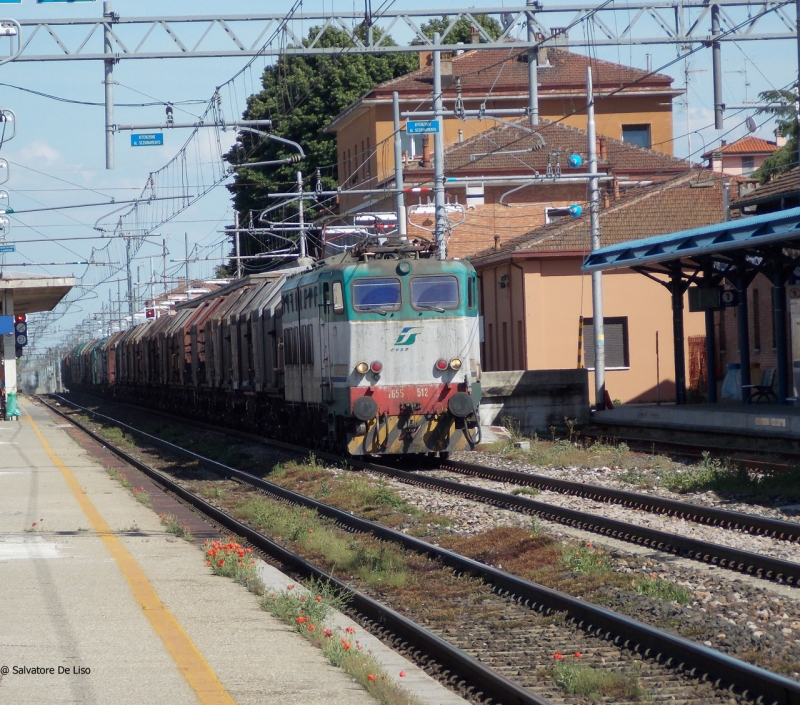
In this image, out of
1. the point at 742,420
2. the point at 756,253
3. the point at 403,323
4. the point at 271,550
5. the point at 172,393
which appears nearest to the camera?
the point at 271,550

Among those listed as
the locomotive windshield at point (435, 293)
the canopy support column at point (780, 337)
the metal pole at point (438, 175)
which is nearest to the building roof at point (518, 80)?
the metal pole at point (438, 175)

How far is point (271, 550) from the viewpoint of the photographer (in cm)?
1201

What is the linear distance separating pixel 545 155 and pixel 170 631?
40139mm

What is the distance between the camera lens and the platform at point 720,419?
19312 mm

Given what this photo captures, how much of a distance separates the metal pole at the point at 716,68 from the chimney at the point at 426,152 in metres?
24.5

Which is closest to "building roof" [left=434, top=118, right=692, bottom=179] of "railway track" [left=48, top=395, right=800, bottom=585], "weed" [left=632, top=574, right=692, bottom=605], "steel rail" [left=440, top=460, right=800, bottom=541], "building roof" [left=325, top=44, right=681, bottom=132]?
"building roof" [left=325, top=44, right=681, bottom=132]

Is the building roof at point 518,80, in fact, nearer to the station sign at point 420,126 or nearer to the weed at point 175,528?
the station sign at point 420,126

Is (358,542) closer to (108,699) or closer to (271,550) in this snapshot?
(271,550)

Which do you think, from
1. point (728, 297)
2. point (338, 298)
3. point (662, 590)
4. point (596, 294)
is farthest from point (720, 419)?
point (662, 590)

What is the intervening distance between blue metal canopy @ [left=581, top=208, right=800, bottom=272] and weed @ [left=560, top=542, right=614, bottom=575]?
10.0m

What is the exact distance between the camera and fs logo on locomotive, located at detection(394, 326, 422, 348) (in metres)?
18.5

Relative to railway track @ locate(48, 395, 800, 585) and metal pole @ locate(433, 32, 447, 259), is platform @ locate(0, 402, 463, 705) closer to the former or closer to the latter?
railway track @ locate(48, 395, 800, 585)

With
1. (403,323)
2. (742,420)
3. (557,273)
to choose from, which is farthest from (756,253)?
(557,273)

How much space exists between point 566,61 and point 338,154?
13064mm
